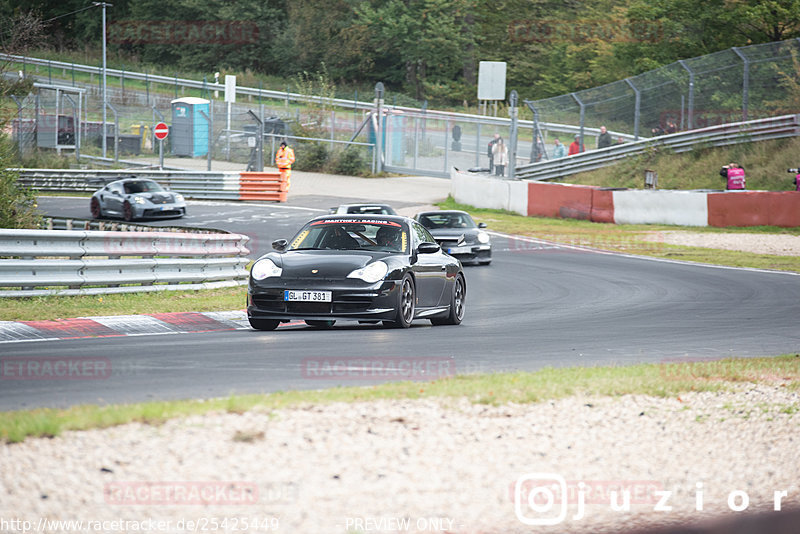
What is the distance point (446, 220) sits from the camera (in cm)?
2247

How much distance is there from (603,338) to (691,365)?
2.34 metres

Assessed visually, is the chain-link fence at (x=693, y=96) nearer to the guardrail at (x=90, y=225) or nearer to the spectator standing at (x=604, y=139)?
the spectator standing at (x=604, y=139)

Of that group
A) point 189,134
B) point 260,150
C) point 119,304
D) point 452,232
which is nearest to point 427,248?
point 119,304

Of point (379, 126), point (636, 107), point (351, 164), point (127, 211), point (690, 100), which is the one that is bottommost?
point (127, 211)

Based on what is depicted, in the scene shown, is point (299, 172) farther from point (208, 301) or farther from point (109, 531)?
point (109, 531)

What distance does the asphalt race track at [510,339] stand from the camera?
783cm

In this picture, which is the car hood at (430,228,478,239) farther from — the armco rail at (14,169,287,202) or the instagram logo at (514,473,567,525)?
the armco rail at (14,169,287,202)

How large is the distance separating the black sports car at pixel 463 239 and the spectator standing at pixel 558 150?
62.5ft

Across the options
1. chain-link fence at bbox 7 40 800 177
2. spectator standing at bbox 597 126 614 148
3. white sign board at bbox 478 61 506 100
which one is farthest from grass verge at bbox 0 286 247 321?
spectator standing at bbox 597 126 614 148

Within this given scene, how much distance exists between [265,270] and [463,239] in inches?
413

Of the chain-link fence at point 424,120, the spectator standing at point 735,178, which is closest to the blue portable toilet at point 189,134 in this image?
the chain-link fence at point 424,120

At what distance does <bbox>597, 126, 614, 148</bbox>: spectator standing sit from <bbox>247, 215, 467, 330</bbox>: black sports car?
1032 inches

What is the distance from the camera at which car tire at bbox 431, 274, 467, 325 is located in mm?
13195

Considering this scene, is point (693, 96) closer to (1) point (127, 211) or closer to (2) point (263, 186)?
(2) point (263, 186)
